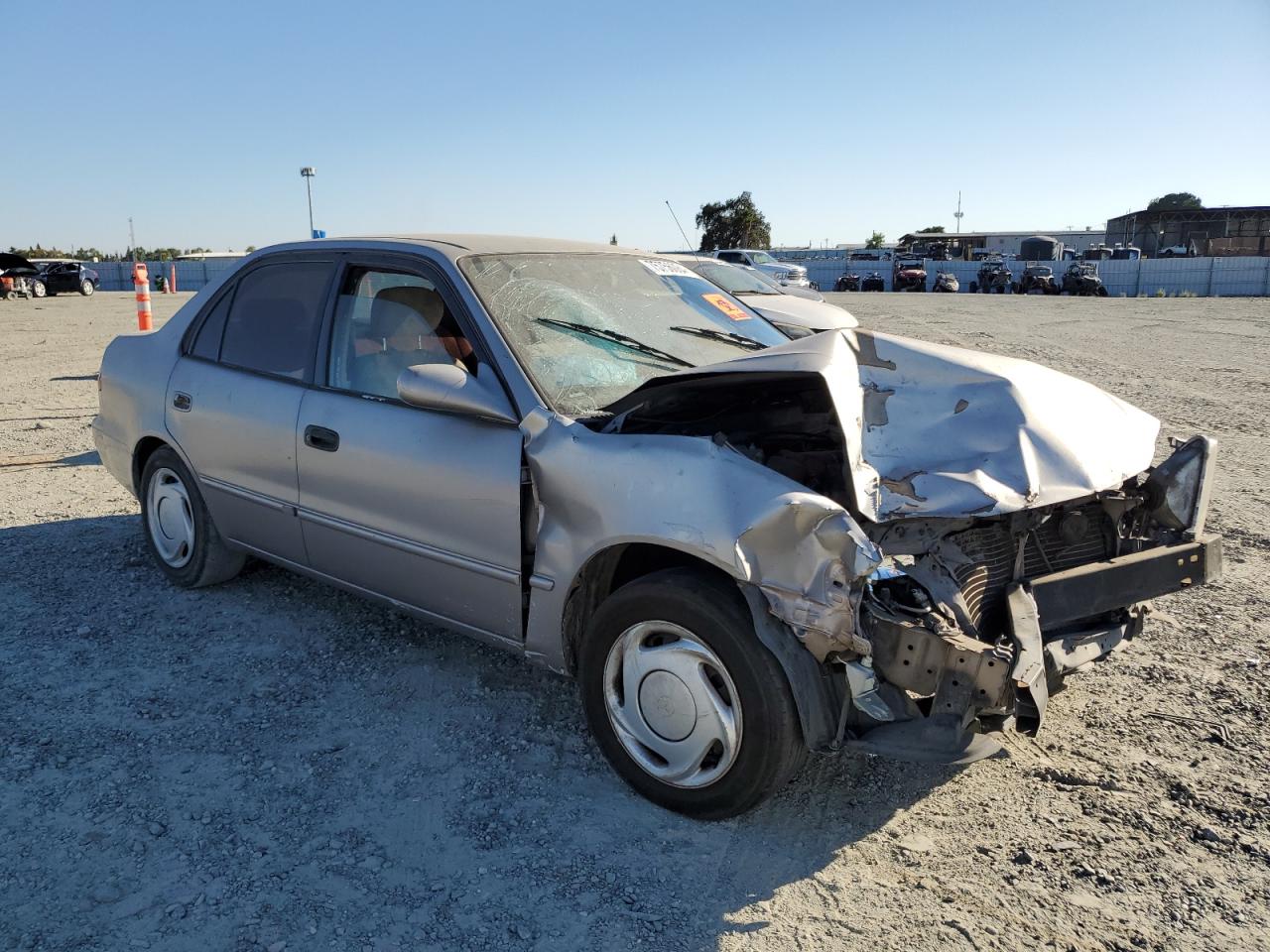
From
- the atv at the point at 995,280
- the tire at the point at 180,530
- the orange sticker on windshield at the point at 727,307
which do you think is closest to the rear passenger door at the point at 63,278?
the atv at the point at 995,280

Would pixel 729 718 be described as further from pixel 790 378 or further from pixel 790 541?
pixel 790 378

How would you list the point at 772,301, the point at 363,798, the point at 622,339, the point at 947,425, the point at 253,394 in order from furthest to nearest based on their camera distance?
1. the point at 772,301
2. the point at 253,394
3. the point at 622,339
4. the point at 363,798
5. the point at 947,425

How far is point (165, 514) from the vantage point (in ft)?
15.6

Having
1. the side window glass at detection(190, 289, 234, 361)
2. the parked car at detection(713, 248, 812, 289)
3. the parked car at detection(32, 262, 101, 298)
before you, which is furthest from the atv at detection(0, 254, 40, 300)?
the side window glass at detection(190, 289, 234, 361)

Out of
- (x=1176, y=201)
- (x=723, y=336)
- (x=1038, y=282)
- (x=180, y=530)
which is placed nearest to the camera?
(x=723, y=336)

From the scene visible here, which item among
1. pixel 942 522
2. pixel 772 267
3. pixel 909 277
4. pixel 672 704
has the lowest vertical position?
pixel 672 704

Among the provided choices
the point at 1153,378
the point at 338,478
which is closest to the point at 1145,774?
the point at 338,478

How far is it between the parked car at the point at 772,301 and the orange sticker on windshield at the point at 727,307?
5.37 meters

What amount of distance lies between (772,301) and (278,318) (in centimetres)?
790

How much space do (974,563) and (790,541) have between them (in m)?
0.61

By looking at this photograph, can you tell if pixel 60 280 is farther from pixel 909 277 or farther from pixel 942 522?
pixel 942 522

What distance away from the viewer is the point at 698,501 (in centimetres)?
263

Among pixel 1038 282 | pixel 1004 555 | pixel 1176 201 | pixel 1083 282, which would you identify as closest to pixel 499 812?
pixel 1004 555

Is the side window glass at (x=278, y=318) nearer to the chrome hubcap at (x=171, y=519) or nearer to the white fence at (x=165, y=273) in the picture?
the chrome hubcap at (x=171, y=519)
